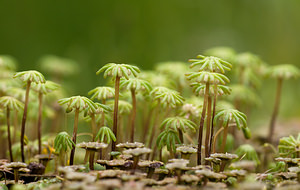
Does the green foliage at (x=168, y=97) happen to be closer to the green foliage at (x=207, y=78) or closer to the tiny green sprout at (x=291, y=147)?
the green foliage at (x=207, y=78)

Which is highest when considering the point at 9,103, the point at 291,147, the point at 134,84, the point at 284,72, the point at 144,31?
the point at 144,31

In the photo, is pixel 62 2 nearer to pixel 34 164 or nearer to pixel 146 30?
pixel 146 30

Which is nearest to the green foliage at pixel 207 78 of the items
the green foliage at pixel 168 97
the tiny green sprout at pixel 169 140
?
the green foliage at pixel 168 97

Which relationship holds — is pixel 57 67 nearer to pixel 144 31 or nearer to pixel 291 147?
pixel 144 31

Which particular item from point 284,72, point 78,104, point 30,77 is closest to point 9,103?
point 30,77

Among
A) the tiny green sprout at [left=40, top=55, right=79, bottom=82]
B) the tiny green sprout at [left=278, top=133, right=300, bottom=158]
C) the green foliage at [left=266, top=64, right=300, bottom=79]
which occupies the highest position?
the tiny green sprout at [left=40, top=55, right=79, bottom=82]

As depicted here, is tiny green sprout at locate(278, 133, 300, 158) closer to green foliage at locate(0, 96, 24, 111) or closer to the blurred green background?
green foliage at locate(0, 96, 24, 111)

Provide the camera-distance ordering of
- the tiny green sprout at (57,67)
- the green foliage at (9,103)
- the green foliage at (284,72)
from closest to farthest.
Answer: the green foliage at (9,103) → the green foliage at (284,72) → the tiny green sprout at (57,67)

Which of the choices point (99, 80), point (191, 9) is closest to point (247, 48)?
point (191, 9)

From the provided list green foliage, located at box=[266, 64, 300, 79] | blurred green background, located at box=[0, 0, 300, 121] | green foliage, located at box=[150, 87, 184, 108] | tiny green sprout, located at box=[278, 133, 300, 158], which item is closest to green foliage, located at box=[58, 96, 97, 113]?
green foliage, located at box=[150, 87, 184, 108]
